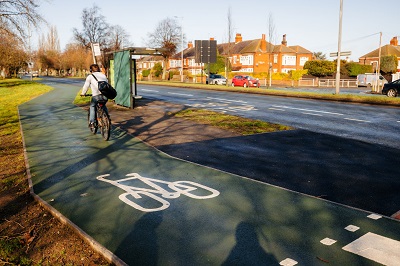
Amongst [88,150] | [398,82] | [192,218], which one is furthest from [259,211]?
[398,82]

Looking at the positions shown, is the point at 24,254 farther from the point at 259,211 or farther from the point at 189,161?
the point at 189,161

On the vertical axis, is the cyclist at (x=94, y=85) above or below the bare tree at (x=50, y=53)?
below

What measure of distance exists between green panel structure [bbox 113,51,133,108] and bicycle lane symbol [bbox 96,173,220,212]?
970 centimetres

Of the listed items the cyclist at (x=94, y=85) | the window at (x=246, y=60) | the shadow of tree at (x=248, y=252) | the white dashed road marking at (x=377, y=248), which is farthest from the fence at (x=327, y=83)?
the shadow of tree at (x=248, y=252)

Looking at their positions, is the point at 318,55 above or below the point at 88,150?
above

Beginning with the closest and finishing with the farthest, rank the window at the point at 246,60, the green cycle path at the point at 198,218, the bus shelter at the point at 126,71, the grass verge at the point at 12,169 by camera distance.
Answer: the green cycle path at the point at 198,218 → the grass verge at the point at 12,169 → the bus shelter at the point at 126,71 → the window at the point at 246,60

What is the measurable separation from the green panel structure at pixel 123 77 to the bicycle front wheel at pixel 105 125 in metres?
5.95

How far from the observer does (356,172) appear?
21.1 feet

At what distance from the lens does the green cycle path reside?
3449 mm

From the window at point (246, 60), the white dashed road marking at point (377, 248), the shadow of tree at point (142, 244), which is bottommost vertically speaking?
the shadow of tree at point (142, 244)

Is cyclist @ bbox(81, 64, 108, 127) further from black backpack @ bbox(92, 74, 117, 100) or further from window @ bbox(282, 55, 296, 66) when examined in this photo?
window @ bbox(282, 55, 296, 66)

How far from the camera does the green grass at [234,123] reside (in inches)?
432

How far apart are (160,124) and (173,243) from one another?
8.72 metres

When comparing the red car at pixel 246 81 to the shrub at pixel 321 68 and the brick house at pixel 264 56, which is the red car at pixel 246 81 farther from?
the brick house at pixel 264 56
